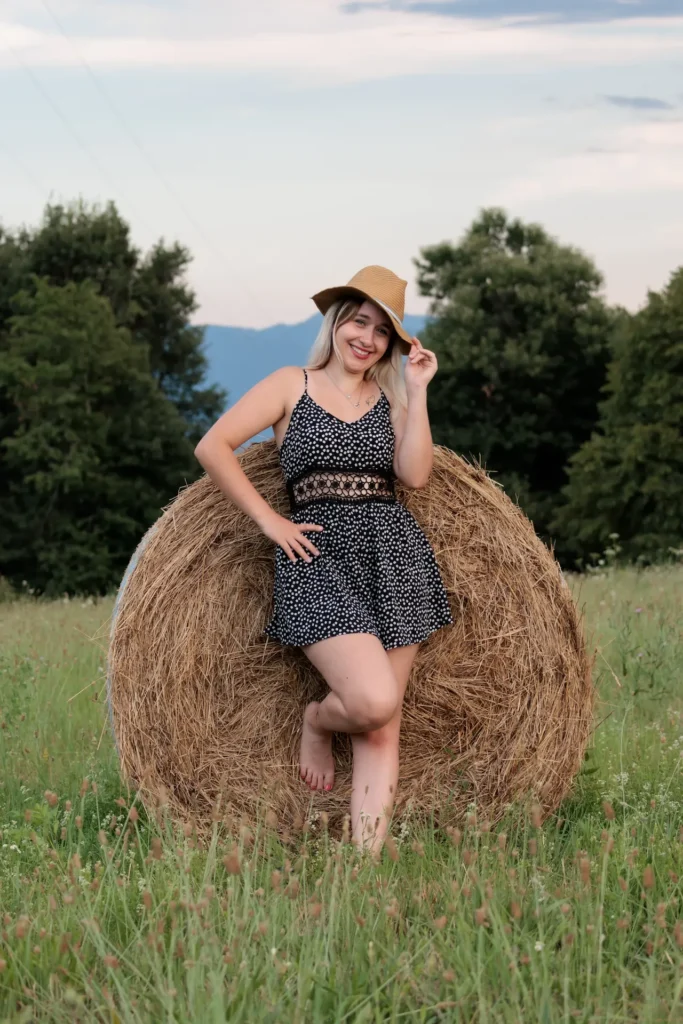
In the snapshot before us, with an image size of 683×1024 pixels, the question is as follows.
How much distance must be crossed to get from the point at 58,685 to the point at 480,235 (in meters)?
30.3

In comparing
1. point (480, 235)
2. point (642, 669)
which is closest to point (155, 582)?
point (642, 669)

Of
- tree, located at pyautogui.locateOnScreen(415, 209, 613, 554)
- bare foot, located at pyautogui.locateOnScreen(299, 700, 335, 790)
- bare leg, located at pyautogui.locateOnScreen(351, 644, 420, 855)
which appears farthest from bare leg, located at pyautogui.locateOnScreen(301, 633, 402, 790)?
tree, located at pyautogui.locateOnScreen(415, 209, 613, 554)

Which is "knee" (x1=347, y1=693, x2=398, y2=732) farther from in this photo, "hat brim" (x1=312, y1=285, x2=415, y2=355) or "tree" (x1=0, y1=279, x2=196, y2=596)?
"tree" (x1=0, y1=279, x2=196, y2=596)

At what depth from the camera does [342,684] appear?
4445mm

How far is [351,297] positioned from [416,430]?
60 centimetres

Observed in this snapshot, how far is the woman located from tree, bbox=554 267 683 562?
69.4 ft

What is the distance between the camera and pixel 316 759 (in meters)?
5.02

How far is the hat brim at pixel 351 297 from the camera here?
481 centimetres

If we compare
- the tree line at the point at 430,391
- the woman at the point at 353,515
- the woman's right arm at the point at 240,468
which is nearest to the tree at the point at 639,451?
the tree line at the point at 430,391

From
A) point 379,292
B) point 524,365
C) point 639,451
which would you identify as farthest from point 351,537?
point 524,365

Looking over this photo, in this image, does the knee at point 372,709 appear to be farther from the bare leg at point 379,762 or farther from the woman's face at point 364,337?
the woman's face at point 364,337

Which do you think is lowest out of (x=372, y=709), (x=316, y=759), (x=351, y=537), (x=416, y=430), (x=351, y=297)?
(x=316, y=759)

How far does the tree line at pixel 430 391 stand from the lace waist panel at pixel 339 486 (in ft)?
67.5

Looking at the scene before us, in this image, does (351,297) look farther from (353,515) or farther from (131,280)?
(131,280)
